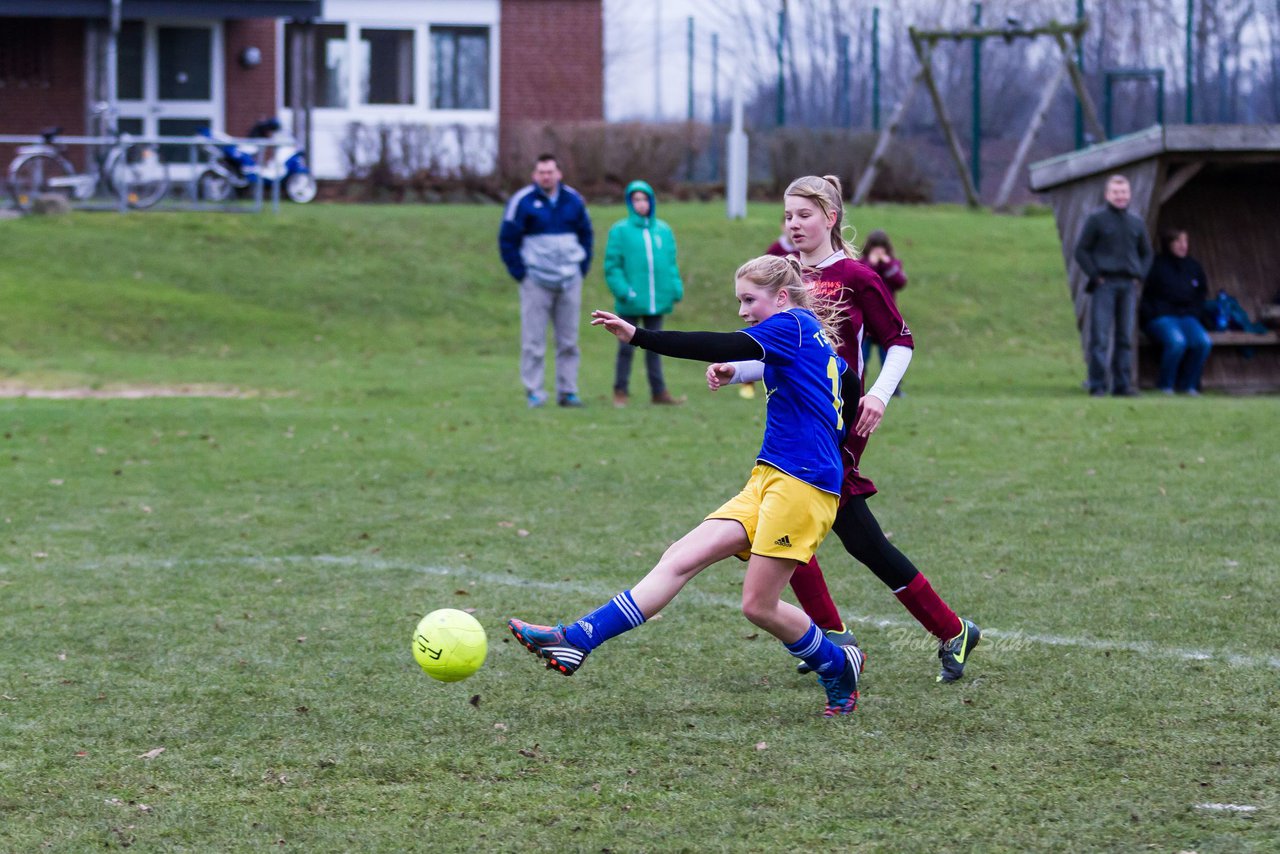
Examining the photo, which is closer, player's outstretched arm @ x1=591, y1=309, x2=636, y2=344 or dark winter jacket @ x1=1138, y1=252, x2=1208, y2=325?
player's outstretched arm @ x1=591, y1=309, x2=636, y2=344

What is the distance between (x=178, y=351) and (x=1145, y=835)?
1591cm

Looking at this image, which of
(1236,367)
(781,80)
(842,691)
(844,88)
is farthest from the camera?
(781,80)

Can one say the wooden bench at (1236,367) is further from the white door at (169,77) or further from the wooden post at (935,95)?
the white door at (169,77)

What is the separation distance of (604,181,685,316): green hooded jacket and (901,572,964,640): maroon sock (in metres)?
8.02

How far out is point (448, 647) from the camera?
4.94 m

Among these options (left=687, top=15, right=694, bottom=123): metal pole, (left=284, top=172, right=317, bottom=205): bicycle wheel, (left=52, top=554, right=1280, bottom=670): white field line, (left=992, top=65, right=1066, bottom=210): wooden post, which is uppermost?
(left=687, top=15, right=694, bottom=123): metal pole

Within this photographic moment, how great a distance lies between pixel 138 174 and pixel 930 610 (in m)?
20.2

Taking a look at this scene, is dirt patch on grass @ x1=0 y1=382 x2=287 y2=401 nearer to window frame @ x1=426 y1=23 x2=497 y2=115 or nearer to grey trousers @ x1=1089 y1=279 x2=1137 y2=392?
grey trousers @ x1=1089 y1=279 x2=1137 y2=392

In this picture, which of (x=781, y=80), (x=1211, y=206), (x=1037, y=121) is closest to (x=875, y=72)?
(x=781, y=80)

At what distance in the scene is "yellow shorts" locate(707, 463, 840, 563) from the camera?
4824 mm

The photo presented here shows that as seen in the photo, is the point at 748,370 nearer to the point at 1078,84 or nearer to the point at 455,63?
the point at 1078,84

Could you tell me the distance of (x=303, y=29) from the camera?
28125 millimetres

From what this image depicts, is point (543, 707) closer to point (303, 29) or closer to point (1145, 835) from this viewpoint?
point (1145, 835)

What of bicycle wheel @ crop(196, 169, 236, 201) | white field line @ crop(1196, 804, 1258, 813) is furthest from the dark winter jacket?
bicycle wheel @ crop(196, 169, 236, 201)
